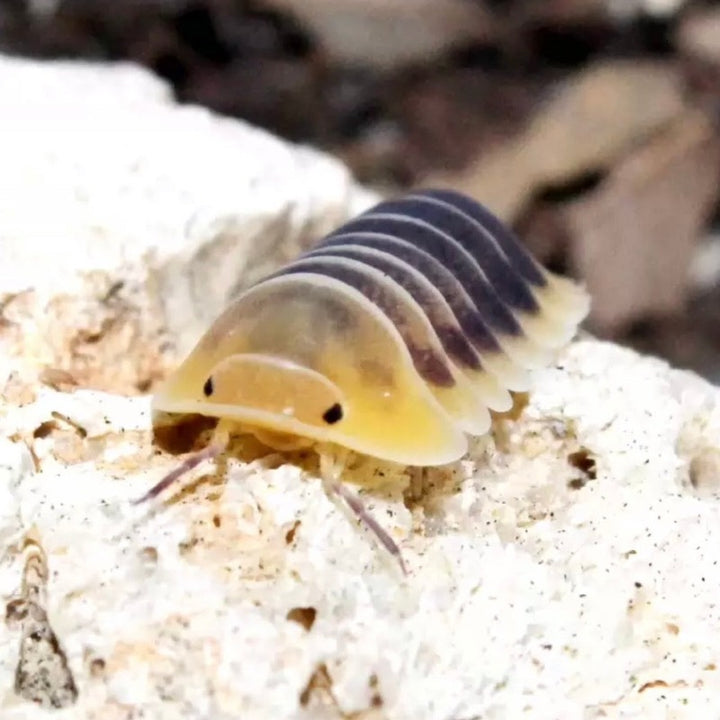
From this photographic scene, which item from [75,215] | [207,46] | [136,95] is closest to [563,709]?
[75,215]

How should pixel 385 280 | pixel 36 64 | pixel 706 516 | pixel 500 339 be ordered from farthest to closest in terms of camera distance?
pixel 36 64, pixel 500 339, pixel 385 280, pixel 706 516

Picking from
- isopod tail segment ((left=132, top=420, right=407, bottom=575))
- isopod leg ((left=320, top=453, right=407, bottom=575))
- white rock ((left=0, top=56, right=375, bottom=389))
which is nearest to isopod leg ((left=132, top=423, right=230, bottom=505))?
isopod tail segment ((left=132, top=420, right=407, bottom=575))

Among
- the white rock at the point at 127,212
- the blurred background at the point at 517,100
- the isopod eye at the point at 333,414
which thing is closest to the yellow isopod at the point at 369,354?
the isopod eye at the point at 333,414

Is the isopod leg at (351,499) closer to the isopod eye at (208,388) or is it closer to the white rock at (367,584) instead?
the white rock at (367,584)

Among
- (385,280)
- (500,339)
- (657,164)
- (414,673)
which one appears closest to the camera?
(414,673)

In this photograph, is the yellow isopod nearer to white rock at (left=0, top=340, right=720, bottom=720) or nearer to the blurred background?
white rock at (left=0, top=340, right=720, bottom=720)

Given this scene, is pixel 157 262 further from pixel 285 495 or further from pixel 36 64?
pixel 36 64
